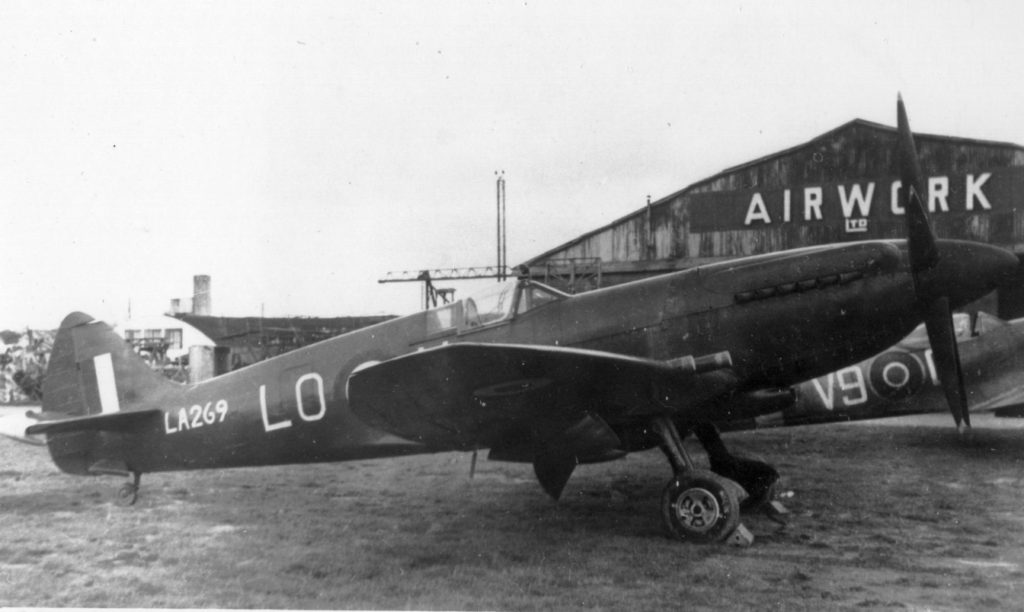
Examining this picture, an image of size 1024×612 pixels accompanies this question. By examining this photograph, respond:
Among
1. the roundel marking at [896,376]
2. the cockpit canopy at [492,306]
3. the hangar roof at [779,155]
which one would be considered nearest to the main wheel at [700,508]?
the cockpit canopy at [492,306]

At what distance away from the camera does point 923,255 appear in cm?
479

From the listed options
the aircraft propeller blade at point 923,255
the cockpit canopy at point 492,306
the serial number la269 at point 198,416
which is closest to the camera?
the aircraft propeller blade at point 923,255

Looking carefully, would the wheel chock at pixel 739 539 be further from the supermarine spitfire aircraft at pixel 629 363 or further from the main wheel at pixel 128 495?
the main wheel at pixel 128 495

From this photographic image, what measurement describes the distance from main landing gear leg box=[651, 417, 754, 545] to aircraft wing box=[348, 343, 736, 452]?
0.47 m

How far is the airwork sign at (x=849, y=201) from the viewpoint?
41.3 ft

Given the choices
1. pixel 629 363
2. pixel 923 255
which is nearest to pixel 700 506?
pixel 629 363

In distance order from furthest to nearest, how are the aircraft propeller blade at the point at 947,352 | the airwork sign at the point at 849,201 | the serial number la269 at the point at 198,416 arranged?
the airwork sign at the point at 849,201 → the serial number la269 at the point at 198,416 → the aircraft propeller blade at the point at 947,352

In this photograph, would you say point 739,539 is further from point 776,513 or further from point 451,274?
point 451,274

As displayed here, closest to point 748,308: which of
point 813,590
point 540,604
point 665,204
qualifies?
point 813,590

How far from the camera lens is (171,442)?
A: 670 cm

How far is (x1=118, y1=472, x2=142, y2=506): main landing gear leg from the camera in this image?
22.7ft

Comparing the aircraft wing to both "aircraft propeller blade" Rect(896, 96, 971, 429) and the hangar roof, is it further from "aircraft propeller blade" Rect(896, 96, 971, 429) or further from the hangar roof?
the hangar roof

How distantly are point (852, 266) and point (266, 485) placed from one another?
6053 millimetres

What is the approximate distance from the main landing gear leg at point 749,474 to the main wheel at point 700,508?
1019 millimetres
